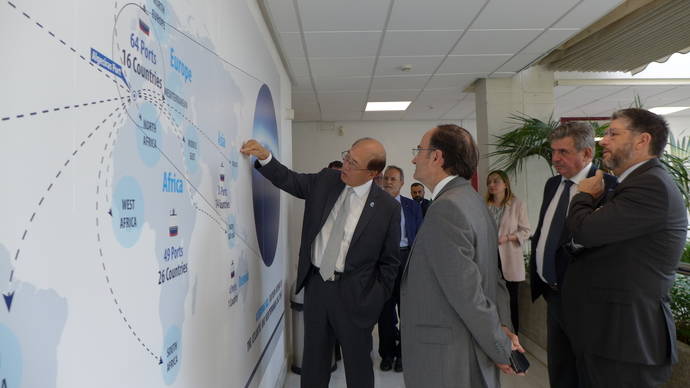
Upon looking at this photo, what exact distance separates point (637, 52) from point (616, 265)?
374cm

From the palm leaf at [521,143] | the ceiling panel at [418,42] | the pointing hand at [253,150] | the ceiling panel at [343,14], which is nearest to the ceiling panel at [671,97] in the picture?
the palm leaf at [521,143]

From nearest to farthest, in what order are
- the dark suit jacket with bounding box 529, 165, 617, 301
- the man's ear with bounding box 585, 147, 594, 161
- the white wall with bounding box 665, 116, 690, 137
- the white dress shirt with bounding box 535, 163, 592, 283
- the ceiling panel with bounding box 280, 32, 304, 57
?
the dark suit jacket with bounding box 529, 165, 617, 301
the man's ear with bounding box 585, 147, 594, 161
the white dress shirt with bounding box 535, 163, 592, 283
the ceiling panel with bounding box 280, 32, 304, 57
the white wall with bounding box 665, 116, 690, 137

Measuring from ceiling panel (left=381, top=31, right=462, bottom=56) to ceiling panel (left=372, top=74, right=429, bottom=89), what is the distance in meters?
0.83

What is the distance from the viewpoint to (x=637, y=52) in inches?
171

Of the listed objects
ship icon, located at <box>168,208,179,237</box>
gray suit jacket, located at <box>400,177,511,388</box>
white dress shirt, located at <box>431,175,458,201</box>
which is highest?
white dress shirt, located at <box>431,175,458,201</box>

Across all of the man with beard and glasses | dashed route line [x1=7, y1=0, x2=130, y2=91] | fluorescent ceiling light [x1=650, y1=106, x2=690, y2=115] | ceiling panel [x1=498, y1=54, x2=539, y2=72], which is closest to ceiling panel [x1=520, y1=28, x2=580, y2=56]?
ceiling panel [x1=498, y1=54, x2=539, y2=72]

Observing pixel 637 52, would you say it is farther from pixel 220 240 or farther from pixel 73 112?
pixel 73 112

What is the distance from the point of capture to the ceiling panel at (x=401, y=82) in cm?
481

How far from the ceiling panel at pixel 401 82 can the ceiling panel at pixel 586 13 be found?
5.49 ft

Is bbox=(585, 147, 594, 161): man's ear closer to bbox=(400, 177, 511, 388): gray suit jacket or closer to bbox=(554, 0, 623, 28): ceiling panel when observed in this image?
bbox=(400, 177, 511, 388): gray suit jacket

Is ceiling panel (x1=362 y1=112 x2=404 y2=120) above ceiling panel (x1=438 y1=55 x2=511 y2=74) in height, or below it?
above

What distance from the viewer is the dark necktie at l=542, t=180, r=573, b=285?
7.30 ft

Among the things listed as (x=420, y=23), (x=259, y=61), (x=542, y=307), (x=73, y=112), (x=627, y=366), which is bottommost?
(x=542, y=307)

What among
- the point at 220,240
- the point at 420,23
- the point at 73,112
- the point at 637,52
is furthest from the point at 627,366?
the point at 637,52
